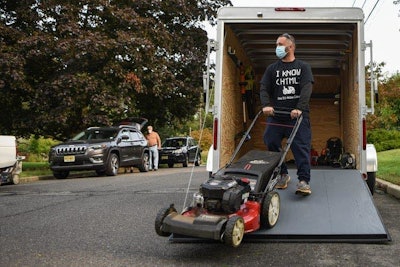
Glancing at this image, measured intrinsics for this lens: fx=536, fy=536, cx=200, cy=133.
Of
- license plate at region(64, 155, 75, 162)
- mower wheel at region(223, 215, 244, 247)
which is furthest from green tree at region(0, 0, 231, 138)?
mower wheel at region(223, 215, 244, 247)

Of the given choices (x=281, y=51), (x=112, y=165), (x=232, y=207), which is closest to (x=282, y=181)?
(x=281, y=51)

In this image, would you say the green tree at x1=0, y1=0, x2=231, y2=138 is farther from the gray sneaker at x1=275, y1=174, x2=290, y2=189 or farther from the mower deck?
the mower deck

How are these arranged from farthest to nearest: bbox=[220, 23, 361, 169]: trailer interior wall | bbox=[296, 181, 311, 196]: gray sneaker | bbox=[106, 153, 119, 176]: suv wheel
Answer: bbox=[106, 153, 119, 176]: suv wheel
bbox=[220, 23, 361, 169]: trailer interior wall
bbox=[296, 181, 311, 196]: gray sneaker

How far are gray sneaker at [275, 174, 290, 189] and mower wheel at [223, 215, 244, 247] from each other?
6.09 ft

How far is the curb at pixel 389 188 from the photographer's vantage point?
919cm

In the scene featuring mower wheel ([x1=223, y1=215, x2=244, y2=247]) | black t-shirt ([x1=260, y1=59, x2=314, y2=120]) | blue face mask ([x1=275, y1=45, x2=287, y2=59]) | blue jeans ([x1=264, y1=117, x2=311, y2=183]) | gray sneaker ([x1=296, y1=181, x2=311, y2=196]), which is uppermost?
blue face mask ([x1=275, y1=45, x2=287, y2=59])

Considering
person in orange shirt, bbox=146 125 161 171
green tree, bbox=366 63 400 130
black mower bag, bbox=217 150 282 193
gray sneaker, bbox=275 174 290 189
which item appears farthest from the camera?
green tree, bbox=366 63 400 130

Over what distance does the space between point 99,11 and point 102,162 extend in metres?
7.20

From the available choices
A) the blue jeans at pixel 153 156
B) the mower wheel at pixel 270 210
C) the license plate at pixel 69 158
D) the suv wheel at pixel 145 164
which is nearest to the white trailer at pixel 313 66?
the mower wheel at pixel 270 210

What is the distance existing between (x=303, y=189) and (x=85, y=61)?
46.4 ft

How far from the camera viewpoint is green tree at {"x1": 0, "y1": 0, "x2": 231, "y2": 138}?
58.2 ft

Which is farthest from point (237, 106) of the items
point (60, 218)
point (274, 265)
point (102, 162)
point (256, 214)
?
point (102, 162)

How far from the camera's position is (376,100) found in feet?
23.6

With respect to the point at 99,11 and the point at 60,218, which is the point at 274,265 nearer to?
the point at 60,218
